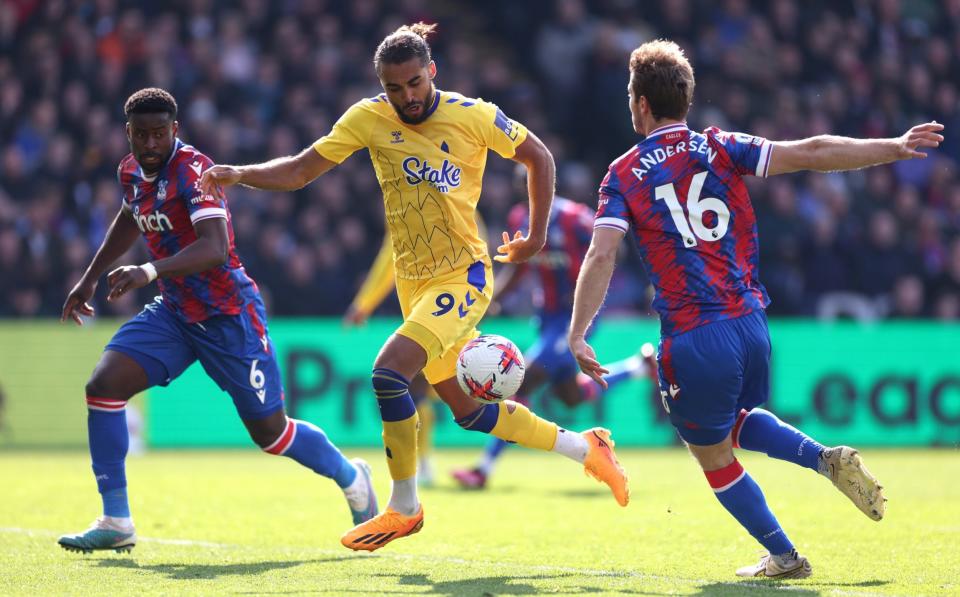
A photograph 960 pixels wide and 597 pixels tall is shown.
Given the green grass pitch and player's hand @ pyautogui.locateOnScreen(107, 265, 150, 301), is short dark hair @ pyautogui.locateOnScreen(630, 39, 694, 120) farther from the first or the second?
player's hand @ pyautogui.locateOnScreen(107, 265, 150, 301)

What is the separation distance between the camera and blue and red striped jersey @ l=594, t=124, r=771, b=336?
6305 millimetres

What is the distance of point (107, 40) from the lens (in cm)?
1862

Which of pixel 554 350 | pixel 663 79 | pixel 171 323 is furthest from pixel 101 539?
pixel 554 350

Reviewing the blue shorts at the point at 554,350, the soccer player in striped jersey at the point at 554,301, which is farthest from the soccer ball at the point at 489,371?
the blue shorts at the point at 554,350

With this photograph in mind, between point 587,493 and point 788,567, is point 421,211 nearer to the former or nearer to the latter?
point 788,567

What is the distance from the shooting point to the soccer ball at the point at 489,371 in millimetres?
6922

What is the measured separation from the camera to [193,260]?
7117mm

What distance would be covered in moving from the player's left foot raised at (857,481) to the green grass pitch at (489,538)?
348 millimetres

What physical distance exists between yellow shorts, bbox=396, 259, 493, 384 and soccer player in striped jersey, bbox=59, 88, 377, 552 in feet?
3.20

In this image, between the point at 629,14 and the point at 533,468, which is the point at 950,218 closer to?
the point at 629,14

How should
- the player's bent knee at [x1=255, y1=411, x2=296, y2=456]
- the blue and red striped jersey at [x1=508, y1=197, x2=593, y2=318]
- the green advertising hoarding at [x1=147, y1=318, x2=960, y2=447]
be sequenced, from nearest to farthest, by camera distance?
the player's bent knee at [x1=255, y1=411, x2=296, y2=456] < the blue and red striped jersey at [x1=508, y1=197, x2=593, y2=318] < the green advertising hoarding at [x1=147, y1=318, x2=960, y2=447]

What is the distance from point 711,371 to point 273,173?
245 cm

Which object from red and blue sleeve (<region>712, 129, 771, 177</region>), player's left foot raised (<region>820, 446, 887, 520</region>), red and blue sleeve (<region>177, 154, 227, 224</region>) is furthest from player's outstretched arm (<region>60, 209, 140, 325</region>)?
player's left foot raised (<region>820, 446, 887, 520</region>)

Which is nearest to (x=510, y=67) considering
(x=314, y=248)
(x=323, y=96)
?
(x=323, y=96)
